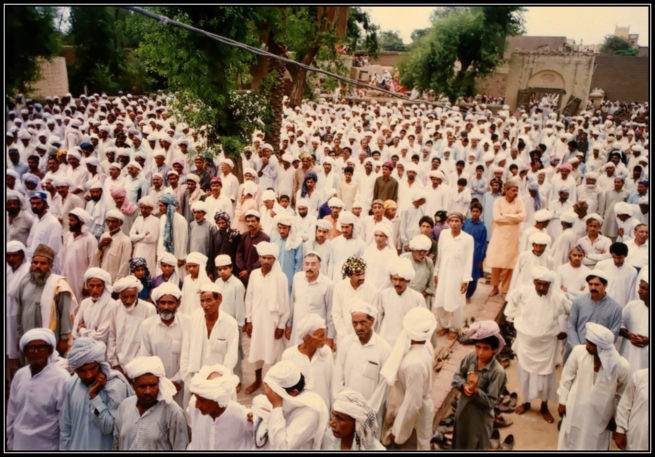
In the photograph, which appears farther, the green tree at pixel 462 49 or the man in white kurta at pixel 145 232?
the green tree at pixel 462 49

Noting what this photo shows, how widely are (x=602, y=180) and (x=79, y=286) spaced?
9.25m

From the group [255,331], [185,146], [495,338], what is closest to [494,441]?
[495,338]

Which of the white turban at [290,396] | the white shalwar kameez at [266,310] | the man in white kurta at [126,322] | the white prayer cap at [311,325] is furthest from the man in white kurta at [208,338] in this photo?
the white turban at [290,396]

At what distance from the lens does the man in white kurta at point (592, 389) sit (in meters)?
3.82

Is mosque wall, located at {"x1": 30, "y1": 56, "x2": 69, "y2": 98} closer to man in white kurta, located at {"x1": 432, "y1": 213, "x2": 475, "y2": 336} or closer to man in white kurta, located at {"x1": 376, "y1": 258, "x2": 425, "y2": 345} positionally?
man in white kurta, located at {"x1": 432, "y1": 213, "x2": 475, "y2": 336}

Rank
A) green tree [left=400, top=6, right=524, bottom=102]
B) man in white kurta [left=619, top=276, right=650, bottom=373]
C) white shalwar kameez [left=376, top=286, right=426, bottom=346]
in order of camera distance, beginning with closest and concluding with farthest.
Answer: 1. man in white kurta [left=619, top=276, right=650, bottom=373]
2. white shalwar kameez [left=376, top=286, right=426, bottom=346]
3. green tree [left=400, top=6, right=524, bottom=102]

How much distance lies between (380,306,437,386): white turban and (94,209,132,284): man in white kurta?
10.8 ft

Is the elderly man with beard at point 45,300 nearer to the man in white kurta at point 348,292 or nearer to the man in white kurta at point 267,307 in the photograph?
the man in white kurta at point 267,307

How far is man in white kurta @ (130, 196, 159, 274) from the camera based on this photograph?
6270mm

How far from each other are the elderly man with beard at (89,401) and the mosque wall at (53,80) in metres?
23.7

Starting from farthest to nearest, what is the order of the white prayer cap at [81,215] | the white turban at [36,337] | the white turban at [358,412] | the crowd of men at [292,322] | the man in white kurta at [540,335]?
the white prayer cap at [81,215], the man in white kurta at [540,335], the white turban at [36,337], the crowd of men at [292,322], the white turban at [358,412]

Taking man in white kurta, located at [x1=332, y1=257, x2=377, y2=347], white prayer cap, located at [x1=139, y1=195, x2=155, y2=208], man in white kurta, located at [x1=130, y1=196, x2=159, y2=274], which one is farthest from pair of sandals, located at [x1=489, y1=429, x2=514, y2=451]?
white prayer cap, located at [x1=139, y1=195, x2=155, y2=208]

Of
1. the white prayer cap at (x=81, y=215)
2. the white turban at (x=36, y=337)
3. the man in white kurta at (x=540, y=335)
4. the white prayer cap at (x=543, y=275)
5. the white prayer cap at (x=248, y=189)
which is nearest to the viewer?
the white turban at (x=36, y=337)

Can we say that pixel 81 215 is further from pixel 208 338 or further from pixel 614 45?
pixel 614 45
